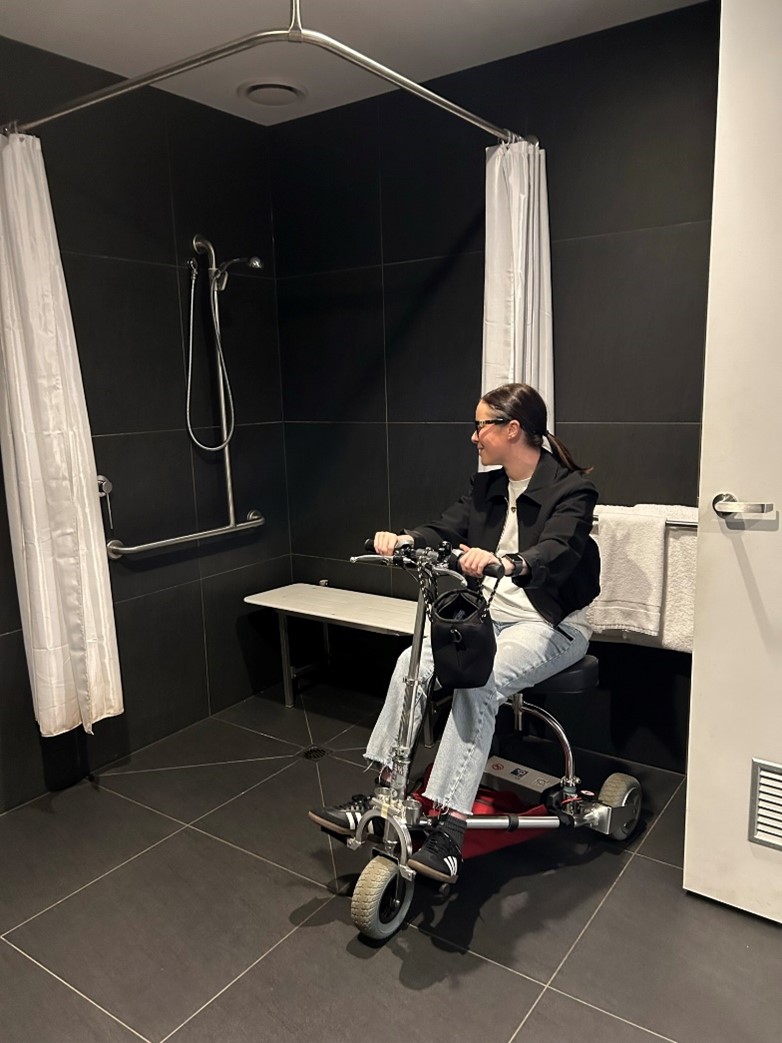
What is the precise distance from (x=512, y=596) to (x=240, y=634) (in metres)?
1.55

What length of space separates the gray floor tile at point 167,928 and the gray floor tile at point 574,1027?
637 mm

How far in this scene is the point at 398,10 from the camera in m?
A: 2.34

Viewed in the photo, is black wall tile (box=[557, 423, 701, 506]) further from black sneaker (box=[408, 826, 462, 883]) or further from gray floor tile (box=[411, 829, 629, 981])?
black sneaker (box=[408, 826, 462, 883])

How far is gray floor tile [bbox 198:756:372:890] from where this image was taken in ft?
7.39

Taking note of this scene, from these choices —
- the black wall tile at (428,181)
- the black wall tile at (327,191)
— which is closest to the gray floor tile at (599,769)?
the black wall tile at (428,181)

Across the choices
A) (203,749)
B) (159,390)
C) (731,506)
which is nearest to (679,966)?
(731,506)

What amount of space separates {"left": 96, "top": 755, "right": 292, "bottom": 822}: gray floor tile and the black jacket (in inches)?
44.4

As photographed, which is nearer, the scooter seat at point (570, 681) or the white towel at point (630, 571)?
the scooter seat at point (570, 681)

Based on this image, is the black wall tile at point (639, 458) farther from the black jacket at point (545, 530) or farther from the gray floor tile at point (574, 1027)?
the gray floor tile at point (574, 1027)

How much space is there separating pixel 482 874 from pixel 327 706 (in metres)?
1.25

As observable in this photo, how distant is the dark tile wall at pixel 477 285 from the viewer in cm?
247

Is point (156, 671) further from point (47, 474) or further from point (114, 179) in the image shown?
point (114, 179)

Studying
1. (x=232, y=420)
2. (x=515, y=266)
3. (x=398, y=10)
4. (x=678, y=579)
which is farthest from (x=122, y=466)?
(x=678, y=579)

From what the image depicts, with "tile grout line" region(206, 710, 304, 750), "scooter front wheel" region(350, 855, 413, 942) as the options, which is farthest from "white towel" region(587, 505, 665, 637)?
"tile grout line" region(206, 710, 304, 750)
